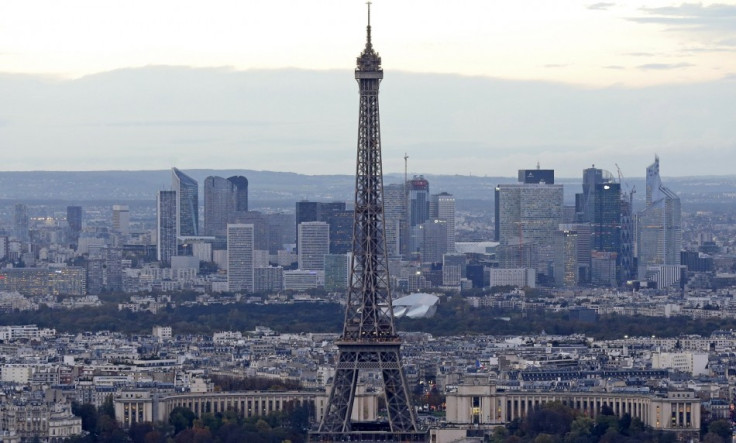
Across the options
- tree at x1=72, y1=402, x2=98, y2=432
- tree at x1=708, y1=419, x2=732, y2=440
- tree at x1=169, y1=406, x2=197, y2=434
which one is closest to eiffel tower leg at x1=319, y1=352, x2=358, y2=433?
tree at x1=169, y1=406, x2=197, y2=434

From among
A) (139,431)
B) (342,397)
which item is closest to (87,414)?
(139,431)

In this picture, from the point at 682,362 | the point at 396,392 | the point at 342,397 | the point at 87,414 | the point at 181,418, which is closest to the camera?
the point at 396,392

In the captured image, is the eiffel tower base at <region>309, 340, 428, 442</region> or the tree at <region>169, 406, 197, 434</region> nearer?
the eiffel tower base at <region>309, 340, 428, 442</region>

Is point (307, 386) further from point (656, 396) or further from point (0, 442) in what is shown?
point (0, 442)

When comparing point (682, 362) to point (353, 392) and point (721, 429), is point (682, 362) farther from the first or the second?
point (353, 392)

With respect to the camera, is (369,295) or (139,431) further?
(139,431)

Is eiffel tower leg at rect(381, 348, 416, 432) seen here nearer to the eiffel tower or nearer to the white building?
the eiffel tower

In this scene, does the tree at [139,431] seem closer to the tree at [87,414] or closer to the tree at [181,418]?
the tree at [181,418]

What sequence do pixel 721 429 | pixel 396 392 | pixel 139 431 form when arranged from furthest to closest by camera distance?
pixel 721 429, pixel 139 431, pixel 396 392

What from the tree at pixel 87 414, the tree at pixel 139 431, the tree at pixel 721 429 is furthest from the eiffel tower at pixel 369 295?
the tree at pixel 87 414
